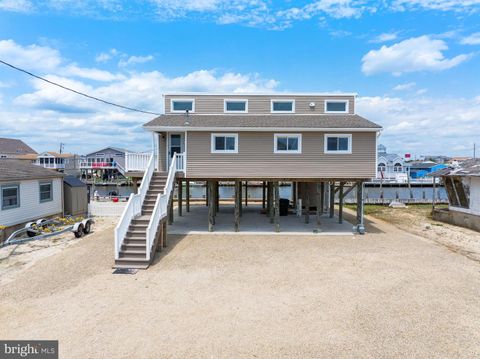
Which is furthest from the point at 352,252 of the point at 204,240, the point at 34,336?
the point at 34,336

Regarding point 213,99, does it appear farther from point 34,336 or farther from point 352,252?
point 34,336

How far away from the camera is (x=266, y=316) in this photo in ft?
22.8

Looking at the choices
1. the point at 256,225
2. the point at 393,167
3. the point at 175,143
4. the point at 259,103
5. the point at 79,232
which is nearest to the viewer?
the point at 79,232

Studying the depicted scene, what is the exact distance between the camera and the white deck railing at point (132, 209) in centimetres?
1053

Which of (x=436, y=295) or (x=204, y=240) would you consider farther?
(x=204, y=240)

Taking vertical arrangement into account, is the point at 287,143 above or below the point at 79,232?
above

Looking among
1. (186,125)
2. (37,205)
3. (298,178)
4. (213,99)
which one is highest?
(213,99)

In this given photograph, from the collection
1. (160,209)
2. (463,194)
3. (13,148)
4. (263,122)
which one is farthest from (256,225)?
(13,148)

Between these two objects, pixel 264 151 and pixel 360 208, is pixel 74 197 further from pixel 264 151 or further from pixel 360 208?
pixel 360 208

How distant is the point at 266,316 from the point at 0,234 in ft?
42.9

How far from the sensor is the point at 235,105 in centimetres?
1733

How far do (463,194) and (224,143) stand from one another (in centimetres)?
1594

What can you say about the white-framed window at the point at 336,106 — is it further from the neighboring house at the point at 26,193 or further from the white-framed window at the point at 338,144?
the neighboring house at the point at 26,193

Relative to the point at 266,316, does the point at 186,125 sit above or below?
above
